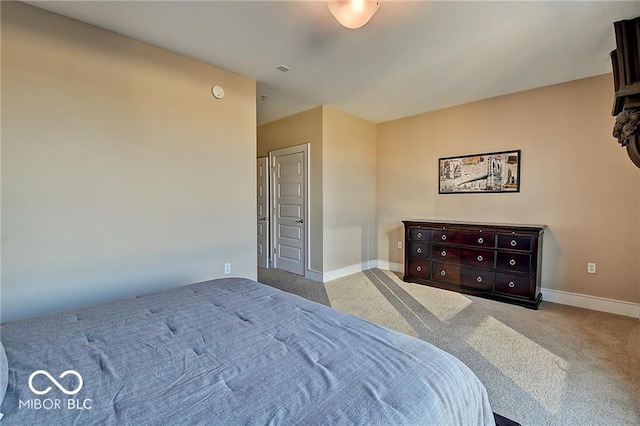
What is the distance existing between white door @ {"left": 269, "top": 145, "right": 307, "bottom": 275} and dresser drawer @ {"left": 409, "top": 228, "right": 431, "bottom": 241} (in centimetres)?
161

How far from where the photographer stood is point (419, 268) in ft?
13.6

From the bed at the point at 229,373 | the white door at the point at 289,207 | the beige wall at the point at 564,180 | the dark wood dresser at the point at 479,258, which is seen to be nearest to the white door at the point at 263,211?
the white door at the point at 289,207

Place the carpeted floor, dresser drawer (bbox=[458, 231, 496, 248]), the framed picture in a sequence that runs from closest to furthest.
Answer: the carpeted floor → dresser drawer (bbox=[458, 231, 496, 248]) → the framed picture

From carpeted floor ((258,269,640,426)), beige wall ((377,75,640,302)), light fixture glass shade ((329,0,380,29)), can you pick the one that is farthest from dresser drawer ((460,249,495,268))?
light fixture glass shade ((329,0,380,29))

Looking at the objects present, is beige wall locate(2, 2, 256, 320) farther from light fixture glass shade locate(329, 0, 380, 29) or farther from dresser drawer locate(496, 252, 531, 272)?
dresser drawer locate(496, 252, 531, 272)

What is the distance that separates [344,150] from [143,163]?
112 inches

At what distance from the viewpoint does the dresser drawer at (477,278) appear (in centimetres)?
352

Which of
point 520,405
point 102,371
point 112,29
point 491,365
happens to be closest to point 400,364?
point 102,371

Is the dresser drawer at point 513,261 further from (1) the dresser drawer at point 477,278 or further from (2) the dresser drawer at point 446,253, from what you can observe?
(2) the dresser drawer at point 446,253

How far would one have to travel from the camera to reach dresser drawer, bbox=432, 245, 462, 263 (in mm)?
3787

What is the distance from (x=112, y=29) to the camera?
2.39 meters

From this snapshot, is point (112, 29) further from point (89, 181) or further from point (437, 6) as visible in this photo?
point (437, 6)

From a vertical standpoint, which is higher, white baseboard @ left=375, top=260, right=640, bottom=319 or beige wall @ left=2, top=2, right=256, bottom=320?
beige wall @ left=2, top=2, right=256, bottom=320

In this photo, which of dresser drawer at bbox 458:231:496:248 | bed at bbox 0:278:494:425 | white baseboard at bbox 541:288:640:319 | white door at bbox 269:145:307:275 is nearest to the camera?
bed at bbox 0:278:494:425
